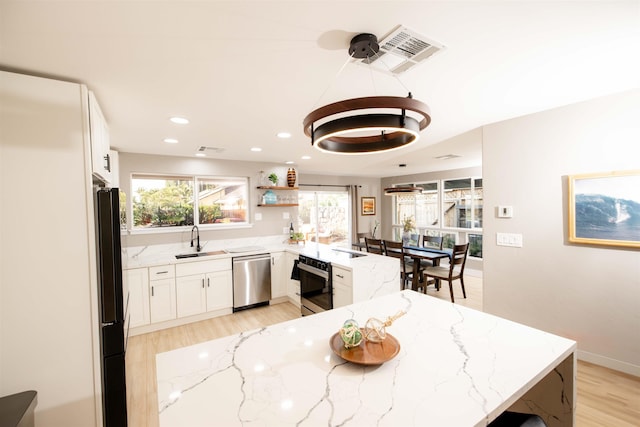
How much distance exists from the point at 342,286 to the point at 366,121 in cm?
215

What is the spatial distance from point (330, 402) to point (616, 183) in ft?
9.27

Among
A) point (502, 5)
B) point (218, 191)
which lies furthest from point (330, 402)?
point (218, 191)

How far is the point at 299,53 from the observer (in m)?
1.46

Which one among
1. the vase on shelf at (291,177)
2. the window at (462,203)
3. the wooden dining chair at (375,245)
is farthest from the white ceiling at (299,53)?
the window at (462,203)

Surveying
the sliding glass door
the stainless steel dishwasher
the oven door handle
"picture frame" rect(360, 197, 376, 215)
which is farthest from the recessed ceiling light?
"picture frame" rect(360, 197, 376, 215)

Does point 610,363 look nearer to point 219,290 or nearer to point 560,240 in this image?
point 560,240

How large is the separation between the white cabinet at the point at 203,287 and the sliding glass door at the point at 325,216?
→ 2718 millimetres

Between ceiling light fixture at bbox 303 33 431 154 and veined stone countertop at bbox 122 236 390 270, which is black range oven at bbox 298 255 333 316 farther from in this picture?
ceiling light fixture at bbox 303 33 431 154

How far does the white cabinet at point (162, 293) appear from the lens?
3283mm

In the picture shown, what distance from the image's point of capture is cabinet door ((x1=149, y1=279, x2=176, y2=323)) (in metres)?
3.29

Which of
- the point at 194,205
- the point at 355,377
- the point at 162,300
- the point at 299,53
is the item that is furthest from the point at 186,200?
the point at 355,377

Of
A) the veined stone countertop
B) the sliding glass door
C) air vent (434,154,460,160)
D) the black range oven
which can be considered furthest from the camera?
the sliding glass door

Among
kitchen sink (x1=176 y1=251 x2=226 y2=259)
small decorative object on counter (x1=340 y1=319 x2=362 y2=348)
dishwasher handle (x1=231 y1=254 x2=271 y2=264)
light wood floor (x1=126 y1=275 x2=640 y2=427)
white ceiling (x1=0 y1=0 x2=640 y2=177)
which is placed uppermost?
white ceiling (x1=0 y1=0 x2=640 y2=177)

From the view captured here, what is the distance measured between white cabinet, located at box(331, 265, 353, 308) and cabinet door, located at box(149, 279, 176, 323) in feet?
6.72
